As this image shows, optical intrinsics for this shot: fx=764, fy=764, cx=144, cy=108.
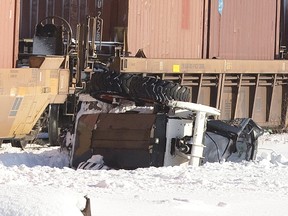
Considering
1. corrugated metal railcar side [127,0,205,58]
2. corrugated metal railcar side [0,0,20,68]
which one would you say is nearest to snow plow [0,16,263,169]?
corrugated metal railcar side [0,0,20,68]

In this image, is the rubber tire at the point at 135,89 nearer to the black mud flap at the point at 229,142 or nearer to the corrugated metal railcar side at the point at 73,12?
the black mud flap at the point at 229,142

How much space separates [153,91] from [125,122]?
0.69m

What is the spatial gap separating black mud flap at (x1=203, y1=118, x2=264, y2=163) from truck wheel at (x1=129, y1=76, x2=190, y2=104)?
2.02 ft

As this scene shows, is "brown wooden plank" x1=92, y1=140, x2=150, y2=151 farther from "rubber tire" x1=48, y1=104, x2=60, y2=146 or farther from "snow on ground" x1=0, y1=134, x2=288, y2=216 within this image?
"rubber tire" x1=48, y1=104, x2=60, y2=146

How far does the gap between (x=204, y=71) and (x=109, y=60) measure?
2204 millimetres

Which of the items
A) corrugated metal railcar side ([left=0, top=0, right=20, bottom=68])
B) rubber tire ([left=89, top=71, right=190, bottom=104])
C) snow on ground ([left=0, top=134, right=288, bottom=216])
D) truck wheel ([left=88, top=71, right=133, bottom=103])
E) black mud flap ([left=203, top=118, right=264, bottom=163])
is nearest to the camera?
snow on ground ([left=0, top=134, right=288, bottom=216])

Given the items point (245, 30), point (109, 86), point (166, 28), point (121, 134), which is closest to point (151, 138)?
point (121, 134)

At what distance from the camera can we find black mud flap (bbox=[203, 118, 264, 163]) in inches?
367

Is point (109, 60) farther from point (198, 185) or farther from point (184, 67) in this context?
point (198, 185)

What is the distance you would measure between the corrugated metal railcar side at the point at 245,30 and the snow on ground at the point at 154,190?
25.2 ft

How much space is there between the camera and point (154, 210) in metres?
5.61

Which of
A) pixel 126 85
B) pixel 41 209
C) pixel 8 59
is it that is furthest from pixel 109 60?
pixel 41 209

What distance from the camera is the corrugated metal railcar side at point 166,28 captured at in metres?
15.1

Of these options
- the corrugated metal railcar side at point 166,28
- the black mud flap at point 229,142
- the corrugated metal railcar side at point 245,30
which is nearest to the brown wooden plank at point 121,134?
the black mud flap at point 229,142
